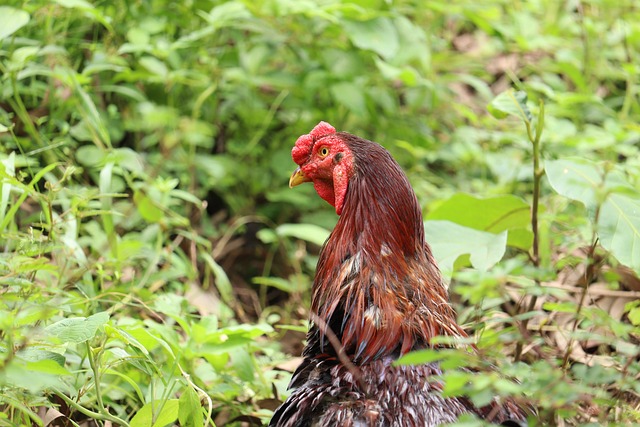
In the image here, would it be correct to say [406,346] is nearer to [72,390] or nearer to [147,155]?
[72,390]

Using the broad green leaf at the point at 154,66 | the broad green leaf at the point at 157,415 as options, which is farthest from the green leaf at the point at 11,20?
the broad green leaf at the point at 157,415

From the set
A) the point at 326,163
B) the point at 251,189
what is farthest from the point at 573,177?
the point at 251,189

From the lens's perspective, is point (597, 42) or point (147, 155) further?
point (597, 42)

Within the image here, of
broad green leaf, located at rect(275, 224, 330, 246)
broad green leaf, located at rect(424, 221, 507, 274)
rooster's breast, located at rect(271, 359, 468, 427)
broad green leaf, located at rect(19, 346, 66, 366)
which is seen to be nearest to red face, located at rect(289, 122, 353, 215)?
broad green leaf, located at rect(424, 221, 507, 274)

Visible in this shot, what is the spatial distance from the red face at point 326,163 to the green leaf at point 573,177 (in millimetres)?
715

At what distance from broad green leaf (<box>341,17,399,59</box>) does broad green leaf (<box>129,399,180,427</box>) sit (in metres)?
2.26

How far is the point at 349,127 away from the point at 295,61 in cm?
53

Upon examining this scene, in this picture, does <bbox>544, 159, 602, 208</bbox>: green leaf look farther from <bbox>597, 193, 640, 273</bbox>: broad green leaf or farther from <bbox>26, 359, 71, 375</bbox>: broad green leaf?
<bbox>26, 359, 71, 375</bbox>: broad green leaf

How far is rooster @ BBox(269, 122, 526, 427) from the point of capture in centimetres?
209

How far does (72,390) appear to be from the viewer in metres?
2.22

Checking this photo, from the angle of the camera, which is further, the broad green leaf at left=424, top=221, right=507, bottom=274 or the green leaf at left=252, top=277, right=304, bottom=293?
the green leaf at left=252, top=277, right=304, bottom=293

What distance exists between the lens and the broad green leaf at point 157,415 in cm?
228

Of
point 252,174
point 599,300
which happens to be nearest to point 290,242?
point 252,174

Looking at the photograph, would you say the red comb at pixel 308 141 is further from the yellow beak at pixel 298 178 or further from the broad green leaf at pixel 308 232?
the broad green leaf at pixel 308 232
